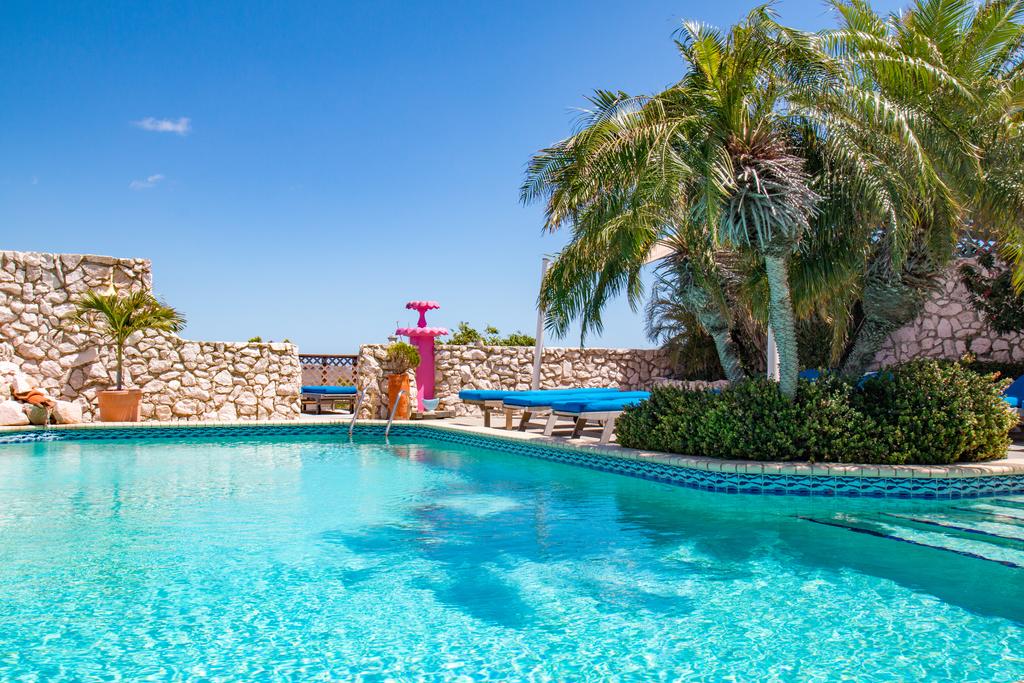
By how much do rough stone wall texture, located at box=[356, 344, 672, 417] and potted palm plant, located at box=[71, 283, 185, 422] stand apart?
13.1 ft

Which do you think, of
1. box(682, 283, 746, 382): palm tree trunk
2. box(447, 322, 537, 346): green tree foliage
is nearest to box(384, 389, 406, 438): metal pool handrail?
box(682, 283, 746, 382): palm tree trunk

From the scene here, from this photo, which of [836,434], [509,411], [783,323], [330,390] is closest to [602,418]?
[509,411]

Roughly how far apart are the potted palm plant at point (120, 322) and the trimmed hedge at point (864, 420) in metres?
10.6

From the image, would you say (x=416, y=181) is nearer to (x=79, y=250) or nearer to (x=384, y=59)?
(x=384, y=59)

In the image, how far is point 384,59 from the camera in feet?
54.8

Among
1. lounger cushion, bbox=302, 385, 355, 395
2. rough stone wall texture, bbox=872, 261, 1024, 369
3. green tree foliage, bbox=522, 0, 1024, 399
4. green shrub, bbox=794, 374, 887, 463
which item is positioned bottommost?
green shrub, bbox=794, 374, 887, 463

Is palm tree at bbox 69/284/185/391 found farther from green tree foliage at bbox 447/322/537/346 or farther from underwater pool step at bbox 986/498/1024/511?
underwater pool step at bbox 986/498/1024/511

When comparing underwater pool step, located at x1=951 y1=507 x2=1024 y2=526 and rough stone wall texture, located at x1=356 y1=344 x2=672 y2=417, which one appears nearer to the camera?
underwater pool step, located at x1=951 y1=507 x2=1024 y2=526

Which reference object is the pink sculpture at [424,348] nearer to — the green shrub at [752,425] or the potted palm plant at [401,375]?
the potted palm plant at [401,375]

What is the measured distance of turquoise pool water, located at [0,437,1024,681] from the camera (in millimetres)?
3658

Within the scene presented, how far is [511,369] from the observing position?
17672 mm

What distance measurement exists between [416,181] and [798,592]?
19.0m

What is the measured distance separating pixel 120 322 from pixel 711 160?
11389 mm

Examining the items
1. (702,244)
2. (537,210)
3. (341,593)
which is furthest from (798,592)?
(537,210)
